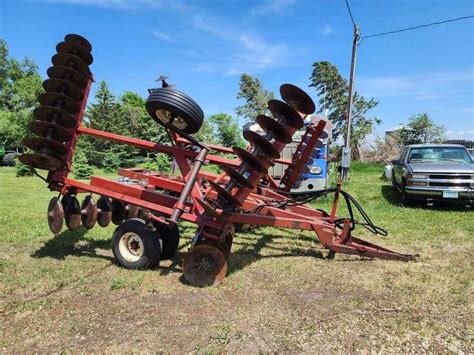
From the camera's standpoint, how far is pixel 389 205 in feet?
34.1

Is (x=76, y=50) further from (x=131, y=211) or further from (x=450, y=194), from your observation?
(x=450, y=194)

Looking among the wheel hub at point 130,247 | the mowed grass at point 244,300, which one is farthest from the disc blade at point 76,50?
the mowed grass at point 244,300

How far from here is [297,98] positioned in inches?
192

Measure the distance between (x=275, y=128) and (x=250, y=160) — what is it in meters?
0.48

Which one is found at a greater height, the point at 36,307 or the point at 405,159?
the point at 405,159

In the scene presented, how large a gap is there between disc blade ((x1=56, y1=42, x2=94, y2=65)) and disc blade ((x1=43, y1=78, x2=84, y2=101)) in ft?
1.42

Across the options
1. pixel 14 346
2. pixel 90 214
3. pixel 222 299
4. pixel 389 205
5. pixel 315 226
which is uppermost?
pixel 389 205

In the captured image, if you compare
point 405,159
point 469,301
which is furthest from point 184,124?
point 405,159

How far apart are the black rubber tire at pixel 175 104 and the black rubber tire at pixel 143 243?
1.40 metres

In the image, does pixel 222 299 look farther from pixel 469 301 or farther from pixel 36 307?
pixel 469 301

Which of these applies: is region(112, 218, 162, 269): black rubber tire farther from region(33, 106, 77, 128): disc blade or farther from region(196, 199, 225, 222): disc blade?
region(33, 106, 77, 128): disc blade

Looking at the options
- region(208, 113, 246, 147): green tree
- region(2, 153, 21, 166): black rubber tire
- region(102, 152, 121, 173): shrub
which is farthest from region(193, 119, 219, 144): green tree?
region(2, 153, 21, 166): black rubber tire

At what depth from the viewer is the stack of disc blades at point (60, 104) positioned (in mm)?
5199

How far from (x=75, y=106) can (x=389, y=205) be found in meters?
8.09
